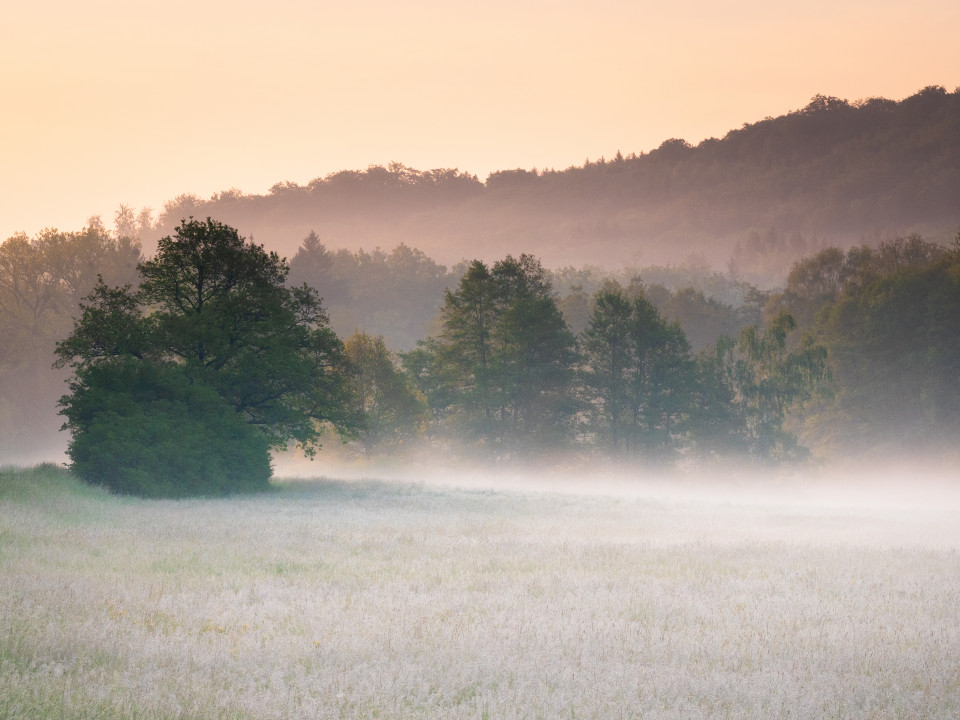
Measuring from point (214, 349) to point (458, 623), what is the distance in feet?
86.7

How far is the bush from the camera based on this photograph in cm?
3003

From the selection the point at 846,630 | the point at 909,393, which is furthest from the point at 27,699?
the point at 909,393

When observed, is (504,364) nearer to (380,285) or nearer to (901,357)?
(901,357)

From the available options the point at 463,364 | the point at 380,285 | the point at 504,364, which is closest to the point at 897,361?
the point at 504,364

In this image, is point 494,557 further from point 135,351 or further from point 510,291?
point 510,291

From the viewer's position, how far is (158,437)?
30734mm

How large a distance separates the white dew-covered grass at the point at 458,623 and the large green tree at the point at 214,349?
10405 millimetres

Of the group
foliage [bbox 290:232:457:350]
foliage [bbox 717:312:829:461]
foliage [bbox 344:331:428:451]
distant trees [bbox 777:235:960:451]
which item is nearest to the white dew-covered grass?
foliage [bbox 344:331:428:451]

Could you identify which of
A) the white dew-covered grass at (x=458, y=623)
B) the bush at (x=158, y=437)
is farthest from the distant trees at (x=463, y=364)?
the white dew-covered grass at (x=458, y=623)

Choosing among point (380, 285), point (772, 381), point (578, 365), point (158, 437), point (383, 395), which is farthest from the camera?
point (380, 285)

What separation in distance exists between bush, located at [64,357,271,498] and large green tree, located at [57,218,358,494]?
67 millimetres

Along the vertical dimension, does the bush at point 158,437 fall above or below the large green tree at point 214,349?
below

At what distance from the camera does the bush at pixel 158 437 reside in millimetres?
30031

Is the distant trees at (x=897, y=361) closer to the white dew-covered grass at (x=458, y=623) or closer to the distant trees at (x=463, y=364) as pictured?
the distant trees at (x=463, y=364)
